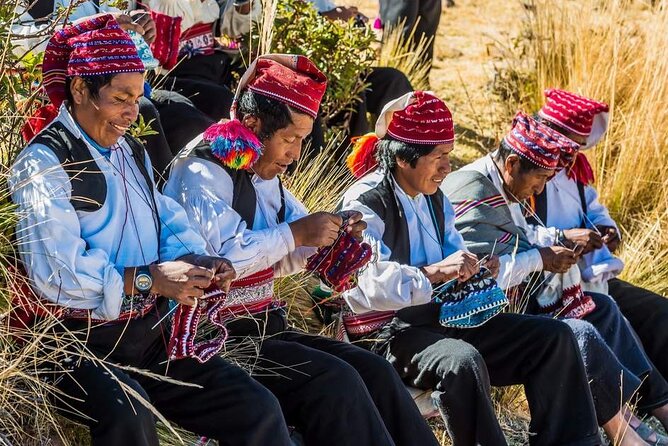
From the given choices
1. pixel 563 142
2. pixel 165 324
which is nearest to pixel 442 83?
pixel 563 142

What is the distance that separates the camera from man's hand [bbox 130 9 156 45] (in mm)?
5031

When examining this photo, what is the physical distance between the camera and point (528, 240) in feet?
17.4

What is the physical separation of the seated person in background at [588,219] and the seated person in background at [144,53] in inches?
68.3

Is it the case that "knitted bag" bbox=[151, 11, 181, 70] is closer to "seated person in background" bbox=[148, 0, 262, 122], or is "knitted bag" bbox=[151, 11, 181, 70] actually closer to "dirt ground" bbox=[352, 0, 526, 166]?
"seated person in background" bbox=[148, 0, 262, 122]

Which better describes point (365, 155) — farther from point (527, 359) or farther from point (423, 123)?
point (527, 359)

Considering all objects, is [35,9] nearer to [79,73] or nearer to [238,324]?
[79,73]

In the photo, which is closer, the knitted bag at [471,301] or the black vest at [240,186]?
the black vest at [240,186]

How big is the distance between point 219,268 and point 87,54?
81 cm

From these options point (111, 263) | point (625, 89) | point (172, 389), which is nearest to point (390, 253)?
point (172, 389)

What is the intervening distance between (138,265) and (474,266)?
1.37 metres

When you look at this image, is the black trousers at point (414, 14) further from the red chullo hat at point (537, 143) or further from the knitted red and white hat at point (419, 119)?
the knitted red and white hat at point (419, 119)

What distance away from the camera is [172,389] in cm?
376

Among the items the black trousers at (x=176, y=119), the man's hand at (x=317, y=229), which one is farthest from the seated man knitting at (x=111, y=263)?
the black trousers at (x=176, y=119)

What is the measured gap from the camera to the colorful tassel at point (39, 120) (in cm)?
391
